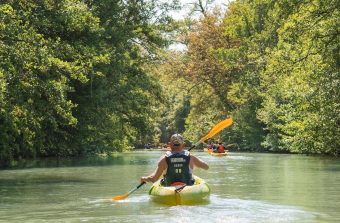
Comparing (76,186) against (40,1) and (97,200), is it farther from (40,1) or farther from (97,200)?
(40,1)

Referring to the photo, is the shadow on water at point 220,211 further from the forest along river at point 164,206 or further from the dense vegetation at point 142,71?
the dense vegetation at point 142,71

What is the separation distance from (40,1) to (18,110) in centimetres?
414

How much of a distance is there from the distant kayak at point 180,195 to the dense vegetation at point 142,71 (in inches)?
275

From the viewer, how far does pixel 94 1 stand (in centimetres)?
3145

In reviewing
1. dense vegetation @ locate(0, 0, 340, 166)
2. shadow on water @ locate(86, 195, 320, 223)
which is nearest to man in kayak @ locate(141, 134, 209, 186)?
shadow on water @ locate(86, 195, 320, 223)

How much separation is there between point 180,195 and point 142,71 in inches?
937

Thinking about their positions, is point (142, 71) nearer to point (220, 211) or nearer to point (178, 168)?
point (178, 168)

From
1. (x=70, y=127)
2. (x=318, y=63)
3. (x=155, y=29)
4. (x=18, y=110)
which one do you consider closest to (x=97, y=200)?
(x=18, y=110)

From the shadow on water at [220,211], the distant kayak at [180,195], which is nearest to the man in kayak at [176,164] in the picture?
the distant kayak at [180,195]

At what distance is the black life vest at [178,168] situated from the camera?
1225 cm

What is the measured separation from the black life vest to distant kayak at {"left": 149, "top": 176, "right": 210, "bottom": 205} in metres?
0.34

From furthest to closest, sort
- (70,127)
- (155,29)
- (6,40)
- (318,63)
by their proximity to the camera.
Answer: (155,29)
(70,127)
(318,63)
(6,40)

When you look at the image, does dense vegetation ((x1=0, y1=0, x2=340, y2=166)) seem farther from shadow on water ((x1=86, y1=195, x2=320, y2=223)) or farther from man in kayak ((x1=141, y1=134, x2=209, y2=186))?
shadow on water ((x1=86, y1=195, x2=320, y2=223))

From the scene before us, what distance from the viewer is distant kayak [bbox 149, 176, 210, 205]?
37.8 ft
